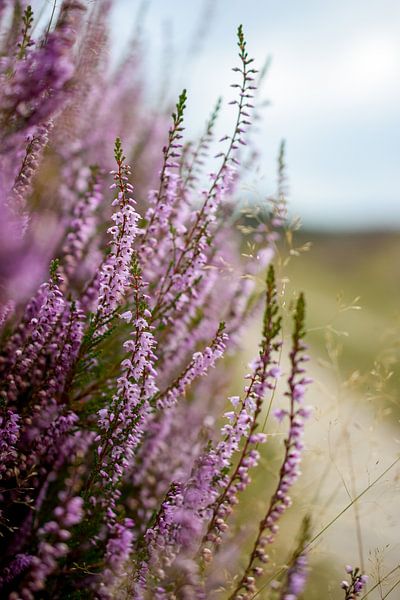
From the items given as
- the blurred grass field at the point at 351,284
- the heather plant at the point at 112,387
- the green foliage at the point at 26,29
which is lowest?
the heather plant at the point at 112,387

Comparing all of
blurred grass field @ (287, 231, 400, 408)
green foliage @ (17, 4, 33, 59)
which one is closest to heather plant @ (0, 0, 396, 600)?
green foliage @ (17, 4, 33, 59)

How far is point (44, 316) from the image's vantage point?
234cm

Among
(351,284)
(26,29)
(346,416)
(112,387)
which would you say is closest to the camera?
(26,29)

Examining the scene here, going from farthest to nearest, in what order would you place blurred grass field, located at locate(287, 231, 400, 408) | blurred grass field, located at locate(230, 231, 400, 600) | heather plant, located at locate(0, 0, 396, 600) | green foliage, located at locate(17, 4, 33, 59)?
1. blurred grass field, located at locate(287, 231, 400, 408)
2. blurred grass field, located at locate(230, 231, 400, 600)
3. green foliage, located at locate(17, 4, 33, 59)
4. heather plant, located at locate(0, 0, 396, 600)

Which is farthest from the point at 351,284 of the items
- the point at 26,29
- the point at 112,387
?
the point at 26,29

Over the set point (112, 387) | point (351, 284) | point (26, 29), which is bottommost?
point (112, 387)

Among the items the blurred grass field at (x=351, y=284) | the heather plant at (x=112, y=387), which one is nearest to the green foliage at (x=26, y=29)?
the heather plant at (x=112, y=387)

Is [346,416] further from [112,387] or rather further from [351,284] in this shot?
[351,284]

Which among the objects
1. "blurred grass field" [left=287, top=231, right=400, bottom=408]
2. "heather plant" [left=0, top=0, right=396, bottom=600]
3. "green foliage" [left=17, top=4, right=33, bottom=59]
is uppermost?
"blurred grass field" [left=287, top=231, right=400, bottom=408]

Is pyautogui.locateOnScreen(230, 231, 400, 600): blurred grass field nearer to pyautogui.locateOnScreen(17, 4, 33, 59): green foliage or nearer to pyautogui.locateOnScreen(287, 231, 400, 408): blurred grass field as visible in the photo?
pyautogui.locateOnScreen(287, 231, 400, 408): blurred grass field

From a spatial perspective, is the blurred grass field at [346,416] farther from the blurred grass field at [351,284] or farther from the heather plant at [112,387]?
the heather plant at [112,387]

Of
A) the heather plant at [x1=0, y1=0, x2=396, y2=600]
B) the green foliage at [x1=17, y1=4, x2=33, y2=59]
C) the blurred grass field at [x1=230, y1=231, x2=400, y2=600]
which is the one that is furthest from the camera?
the blurred grass field at [x1=230, y1=231, x2=400, y2=600]

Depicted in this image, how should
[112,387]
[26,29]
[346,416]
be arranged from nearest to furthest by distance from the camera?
[26,29] < [112,387] < [346,416]

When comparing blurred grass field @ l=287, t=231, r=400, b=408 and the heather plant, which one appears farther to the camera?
blurred grass field @ l=287, t=231, r=400, b=408
